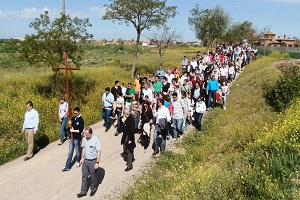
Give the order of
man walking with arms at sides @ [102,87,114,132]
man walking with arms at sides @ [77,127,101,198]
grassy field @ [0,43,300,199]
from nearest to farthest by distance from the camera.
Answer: grassy field @ [0,43,300,199]
man walking with arms at sides @ [77,127,101,198]
man walking with arms at sides @ [102,87,114,132]

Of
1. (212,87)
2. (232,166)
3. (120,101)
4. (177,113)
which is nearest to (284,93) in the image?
(212,87)

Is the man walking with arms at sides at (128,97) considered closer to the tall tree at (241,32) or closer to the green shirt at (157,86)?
the green shirt at (157,86)

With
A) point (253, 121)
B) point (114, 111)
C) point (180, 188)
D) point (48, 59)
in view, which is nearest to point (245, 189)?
point (180, 188)

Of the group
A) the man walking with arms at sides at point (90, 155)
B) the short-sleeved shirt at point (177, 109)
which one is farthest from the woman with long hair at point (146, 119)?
the man walking with arms at sides at point (90, 155)

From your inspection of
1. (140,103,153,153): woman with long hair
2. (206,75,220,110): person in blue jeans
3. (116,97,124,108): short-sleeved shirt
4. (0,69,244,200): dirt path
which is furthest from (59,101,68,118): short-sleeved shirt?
(206,75,220,110): person in blue jeans

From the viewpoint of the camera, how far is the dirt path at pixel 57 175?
727 centimetres

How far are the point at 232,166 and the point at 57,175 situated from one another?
4.81 m

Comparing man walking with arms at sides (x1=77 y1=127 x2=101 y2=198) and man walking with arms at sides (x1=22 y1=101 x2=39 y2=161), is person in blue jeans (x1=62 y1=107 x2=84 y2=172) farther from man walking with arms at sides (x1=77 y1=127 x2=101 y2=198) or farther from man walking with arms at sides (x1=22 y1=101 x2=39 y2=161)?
man walking with arms at sides (x1=22 y1=101 x2=39 y2=161)

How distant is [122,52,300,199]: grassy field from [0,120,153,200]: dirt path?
2.04 feet

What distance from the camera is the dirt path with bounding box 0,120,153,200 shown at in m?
7.27

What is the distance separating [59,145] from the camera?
10.2 m

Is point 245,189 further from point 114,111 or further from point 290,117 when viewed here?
point 114,111

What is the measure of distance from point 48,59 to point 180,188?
9.55 meters

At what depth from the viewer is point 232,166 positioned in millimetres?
6855
